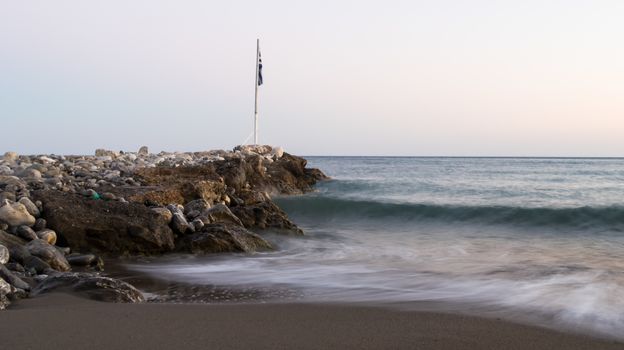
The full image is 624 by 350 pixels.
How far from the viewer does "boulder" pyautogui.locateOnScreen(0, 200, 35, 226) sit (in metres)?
6.52

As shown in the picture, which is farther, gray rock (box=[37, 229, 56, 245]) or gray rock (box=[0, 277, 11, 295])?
gray rock (box=[37, 229, 56, 245])

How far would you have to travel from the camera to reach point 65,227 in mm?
6879

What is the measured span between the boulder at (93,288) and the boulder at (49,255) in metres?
1.11

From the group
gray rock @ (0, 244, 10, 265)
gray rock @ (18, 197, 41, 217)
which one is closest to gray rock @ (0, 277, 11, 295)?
gray rock @ (0, 244, 10, 265)

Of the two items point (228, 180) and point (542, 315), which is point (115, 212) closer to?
point (542, 315)

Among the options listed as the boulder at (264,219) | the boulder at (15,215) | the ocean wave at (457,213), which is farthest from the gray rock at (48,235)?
the ocean wave at (457,213)

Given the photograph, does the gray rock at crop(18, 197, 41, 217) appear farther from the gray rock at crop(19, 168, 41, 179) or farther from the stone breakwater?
the gray rock at crop(19, 168, 41, 179)

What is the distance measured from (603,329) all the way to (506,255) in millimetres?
4753

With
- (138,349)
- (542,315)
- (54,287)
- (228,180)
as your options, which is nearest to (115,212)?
(54,287)

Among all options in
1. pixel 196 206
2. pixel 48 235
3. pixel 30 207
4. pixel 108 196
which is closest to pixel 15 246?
pixel 48 235

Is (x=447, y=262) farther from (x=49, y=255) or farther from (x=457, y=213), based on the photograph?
(x=457, y=213)

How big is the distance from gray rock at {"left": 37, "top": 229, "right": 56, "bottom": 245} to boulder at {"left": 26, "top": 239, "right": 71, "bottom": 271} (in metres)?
0.70

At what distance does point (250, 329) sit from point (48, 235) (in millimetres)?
4066

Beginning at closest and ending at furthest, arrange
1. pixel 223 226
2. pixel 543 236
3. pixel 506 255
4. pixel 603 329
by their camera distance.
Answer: pixel 603 329, pixel 223 226, pixel 506 255, pixel 543 236
